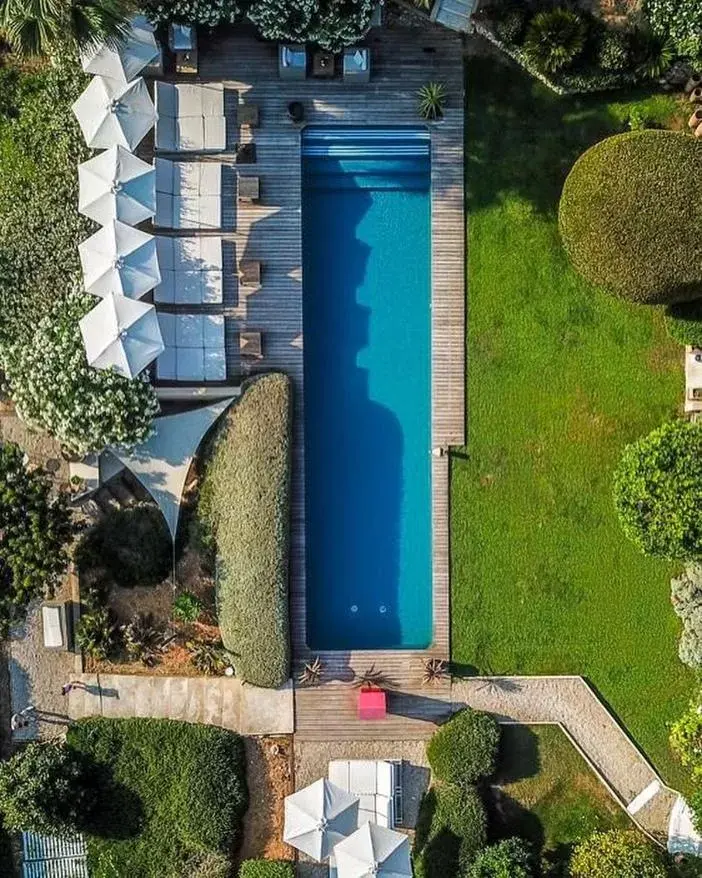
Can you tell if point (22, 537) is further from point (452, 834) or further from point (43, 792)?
point (452, 834)

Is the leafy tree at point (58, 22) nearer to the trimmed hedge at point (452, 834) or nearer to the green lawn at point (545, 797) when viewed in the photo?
A: the green lawn at point (545, 797)

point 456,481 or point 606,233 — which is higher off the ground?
point 606,233

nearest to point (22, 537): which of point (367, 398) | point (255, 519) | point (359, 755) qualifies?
point (255, 519)

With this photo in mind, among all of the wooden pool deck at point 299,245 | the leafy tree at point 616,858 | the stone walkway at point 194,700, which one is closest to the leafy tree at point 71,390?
the wooden pool deck at point 299,245

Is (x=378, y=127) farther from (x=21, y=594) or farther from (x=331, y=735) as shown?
(x=331, y=735)

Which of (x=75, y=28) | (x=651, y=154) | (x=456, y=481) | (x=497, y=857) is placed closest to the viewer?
(x=75, y=28)

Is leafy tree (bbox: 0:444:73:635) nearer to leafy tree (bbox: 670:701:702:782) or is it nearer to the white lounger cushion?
the white lounger cushion

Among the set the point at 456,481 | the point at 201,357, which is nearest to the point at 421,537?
the point at 456,481
